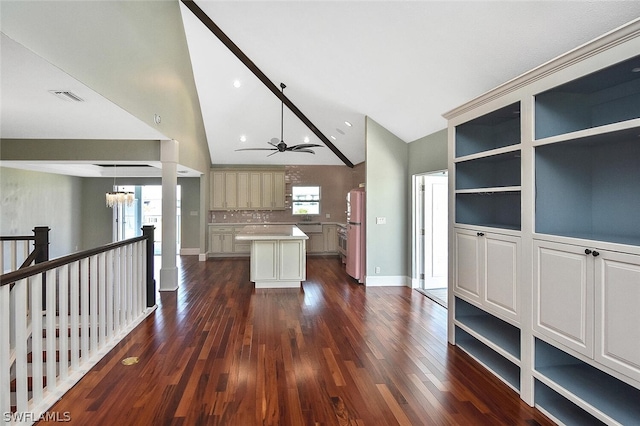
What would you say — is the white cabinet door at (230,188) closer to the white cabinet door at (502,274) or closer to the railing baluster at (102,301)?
the railing baluster at (102,301)

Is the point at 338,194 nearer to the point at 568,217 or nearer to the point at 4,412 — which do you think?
the point at 568,217

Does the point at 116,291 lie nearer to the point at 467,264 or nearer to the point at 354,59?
the point at 467,264

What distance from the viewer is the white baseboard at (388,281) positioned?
236 inches

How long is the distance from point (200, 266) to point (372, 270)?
13.8ft

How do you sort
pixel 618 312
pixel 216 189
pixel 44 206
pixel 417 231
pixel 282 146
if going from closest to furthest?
pixel 618 312, pixel 417 231, pixel 282 146, pixel 44 206, pixel 216 189

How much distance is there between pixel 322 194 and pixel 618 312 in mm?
8096

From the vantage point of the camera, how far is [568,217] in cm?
247

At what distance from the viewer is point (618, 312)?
5.98ft

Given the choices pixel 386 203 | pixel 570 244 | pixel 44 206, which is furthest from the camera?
pixel 44 206

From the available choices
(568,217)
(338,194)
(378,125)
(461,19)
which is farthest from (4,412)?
(338,194)

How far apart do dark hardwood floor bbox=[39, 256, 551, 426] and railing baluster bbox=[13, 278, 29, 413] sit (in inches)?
9.5

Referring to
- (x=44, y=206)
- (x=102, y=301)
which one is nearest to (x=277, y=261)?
(x=102, y=301)

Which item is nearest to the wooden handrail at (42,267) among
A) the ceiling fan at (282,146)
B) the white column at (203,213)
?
the ceiling fan at (282,146)

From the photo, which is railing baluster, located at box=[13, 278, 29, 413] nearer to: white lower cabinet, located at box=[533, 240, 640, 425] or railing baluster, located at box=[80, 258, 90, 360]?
railing baluster, located at box=[80, 258, 90, 360]
